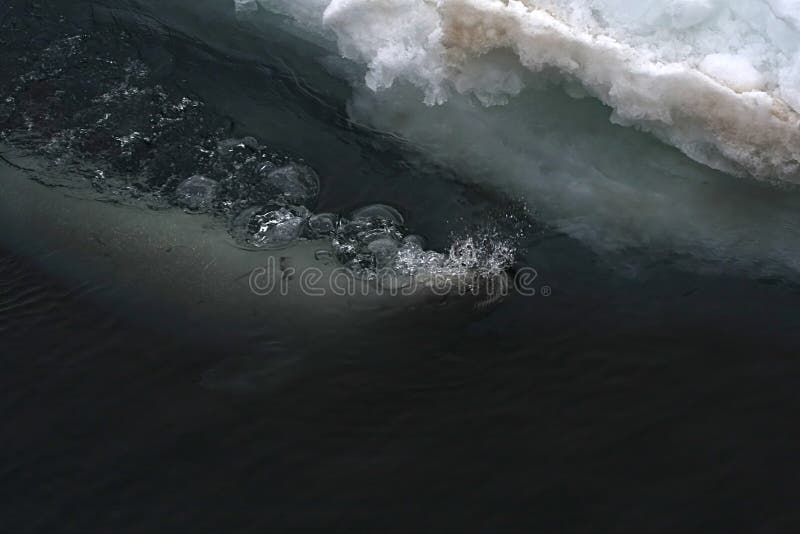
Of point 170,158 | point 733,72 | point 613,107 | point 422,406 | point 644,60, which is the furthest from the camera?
point 170,158

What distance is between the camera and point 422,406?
16.8 feet

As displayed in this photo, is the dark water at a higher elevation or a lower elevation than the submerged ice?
lower

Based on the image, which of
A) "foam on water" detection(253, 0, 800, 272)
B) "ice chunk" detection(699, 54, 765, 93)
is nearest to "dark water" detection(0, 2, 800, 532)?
"foam on water" detection(253, 0, 800, 272)

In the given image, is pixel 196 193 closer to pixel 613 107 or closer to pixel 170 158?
pixel 170 158

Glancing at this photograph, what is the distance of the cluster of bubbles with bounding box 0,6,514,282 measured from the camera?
606cm

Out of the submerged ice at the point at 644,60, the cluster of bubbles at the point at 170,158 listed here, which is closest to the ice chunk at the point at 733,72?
the submerged ice at the point at 644,60

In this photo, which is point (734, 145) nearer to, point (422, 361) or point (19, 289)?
point (422, 361)

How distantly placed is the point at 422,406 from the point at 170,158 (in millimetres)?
3156

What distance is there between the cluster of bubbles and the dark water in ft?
0.73

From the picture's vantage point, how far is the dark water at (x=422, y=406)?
4.63 m

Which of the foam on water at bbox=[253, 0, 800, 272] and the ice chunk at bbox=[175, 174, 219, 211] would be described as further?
the ice chunk at bbox=[175, 174, 219, 211]

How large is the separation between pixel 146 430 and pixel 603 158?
12.9 feet

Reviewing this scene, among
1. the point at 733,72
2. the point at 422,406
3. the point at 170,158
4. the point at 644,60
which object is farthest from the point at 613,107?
the point at 170,158

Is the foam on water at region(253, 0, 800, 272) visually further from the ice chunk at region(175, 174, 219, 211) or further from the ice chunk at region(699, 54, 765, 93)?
the ice chunk at region(175, 174, 219, 211)
